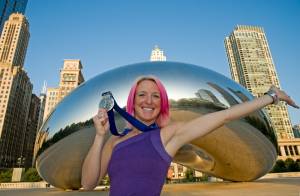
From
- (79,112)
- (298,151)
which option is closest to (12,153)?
(298,151)

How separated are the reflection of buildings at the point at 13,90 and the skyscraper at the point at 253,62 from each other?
9005cm

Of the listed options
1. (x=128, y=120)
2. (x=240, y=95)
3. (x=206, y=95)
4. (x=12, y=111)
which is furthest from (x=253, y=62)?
(x=128, y=120)

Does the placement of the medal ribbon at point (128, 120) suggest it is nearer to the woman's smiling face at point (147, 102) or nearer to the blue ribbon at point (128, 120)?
the blue ribbon at point (128, 120)

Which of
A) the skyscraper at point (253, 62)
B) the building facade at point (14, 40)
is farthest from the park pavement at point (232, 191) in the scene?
the building facade at point (14, 40)

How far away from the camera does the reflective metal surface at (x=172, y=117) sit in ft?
12.7

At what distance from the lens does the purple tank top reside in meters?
1.24

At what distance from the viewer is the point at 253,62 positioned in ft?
353

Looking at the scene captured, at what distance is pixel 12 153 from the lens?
8881cm

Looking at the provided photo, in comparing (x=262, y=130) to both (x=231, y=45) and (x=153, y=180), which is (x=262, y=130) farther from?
(x=231, y=45)

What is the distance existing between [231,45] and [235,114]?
125 meters

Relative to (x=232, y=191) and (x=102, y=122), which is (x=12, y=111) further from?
(x=102, y=122)

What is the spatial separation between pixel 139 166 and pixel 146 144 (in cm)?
12

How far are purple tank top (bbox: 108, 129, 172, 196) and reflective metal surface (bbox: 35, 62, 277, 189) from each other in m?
2.06

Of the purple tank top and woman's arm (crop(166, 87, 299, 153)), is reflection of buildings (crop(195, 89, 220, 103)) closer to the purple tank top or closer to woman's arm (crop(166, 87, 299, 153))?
woman's arm (crop(166, 87, 299, 153))
